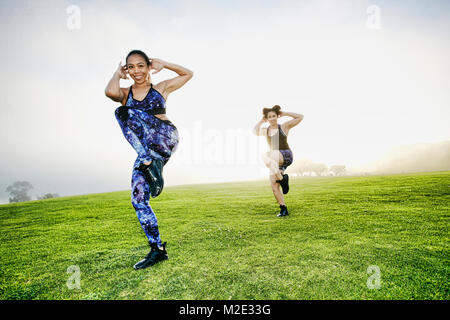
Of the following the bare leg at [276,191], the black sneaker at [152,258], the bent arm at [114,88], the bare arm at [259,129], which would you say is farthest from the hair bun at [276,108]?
the black sneaker at [152,258]

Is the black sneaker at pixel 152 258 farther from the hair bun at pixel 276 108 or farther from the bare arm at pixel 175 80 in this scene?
the hair bun at pixel 276 108

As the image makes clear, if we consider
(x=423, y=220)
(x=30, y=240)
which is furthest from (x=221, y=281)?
(x=30, y=240)

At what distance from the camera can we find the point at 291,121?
→ 5785 mm

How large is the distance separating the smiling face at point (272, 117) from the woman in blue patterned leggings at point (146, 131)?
3357 mm

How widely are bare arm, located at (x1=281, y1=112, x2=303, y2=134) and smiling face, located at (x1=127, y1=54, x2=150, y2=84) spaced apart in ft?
13.3

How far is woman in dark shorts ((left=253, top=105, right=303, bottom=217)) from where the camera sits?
5566 millimetres

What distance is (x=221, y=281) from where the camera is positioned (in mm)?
2070

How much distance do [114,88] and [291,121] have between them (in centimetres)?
463

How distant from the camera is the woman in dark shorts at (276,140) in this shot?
5566mm

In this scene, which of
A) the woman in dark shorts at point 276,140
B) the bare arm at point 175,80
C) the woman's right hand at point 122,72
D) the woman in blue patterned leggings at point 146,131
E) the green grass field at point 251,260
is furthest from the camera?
the woman in dark shorts at point 276,140

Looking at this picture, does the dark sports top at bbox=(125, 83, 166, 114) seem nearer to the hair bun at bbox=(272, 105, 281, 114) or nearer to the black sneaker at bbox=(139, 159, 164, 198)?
the black sneaker at bbox=(139, 159, 164, 198)

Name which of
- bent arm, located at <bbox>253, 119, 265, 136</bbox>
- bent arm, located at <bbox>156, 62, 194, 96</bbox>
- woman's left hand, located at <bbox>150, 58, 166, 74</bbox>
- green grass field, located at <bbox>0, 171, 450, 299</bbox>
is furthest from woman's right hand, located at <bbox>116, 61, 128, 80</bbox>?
bent arm, located at <bbox>253, 119, 265, 136</bbox>

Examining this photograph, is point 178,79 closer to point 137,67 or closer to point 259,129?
point 137,67

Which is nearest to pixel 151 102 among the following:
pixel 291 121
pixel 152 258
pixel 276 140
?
pixel 152 258
